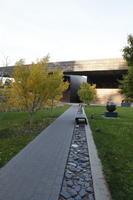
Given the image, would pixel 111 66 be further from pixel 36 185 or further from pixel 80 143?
pixel 36 185

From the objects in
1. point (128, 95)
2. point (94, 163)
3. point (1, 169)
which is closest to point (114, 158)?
point (94, 163)

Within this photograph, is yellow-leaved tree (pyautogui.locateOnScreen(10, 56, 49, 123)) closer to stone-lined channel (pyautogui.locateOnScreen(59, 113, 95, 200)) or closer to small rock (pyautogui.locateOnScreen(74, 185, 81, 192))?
stone-lined channel (pyautogui.locateOnScreen(59, 113, 95, 200))

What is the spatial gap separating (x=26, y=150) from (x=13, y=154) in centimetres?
48

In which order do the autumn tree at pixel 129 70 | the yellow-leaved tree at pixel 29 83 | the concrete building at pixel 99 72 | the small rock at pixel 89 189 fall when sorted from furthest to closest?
the concrete building at pixel 99 72, the yellow-leaved tree at pixel 29 83, the autumn tree at pixel 129 70, the small rock at pixel 89 189

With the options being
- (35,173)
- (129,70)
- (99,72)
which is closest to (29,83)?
(35,173)

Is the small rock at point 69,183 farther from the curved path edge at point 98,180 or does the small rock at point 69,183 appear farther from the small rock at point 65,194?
the curved path edge at point 98,180

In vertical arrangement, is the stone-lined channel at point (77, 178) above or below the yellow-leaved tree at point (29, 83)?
below

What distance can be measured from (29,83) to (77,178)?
228 inches

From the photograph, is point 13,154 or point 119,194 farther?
point 13,154

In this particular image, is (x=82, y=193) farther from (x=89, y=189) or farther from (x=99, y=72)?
(x=99, y=72)

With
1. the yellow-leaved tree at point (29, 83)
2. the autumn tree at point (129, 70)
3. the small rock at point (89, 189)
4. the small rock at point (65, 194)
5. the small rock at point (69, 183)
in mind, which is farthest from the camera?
the yellow-leaved tree at point (29, 83)

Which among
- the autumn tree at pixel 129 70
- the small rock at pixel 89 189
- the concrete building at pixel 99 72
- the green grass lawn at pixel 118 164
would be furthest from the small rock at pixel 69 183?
the concrete building at pixel 99 72

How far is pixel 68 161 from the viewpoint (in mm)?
3814

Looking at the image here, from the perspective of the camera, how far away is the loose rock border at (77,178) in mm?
2449
